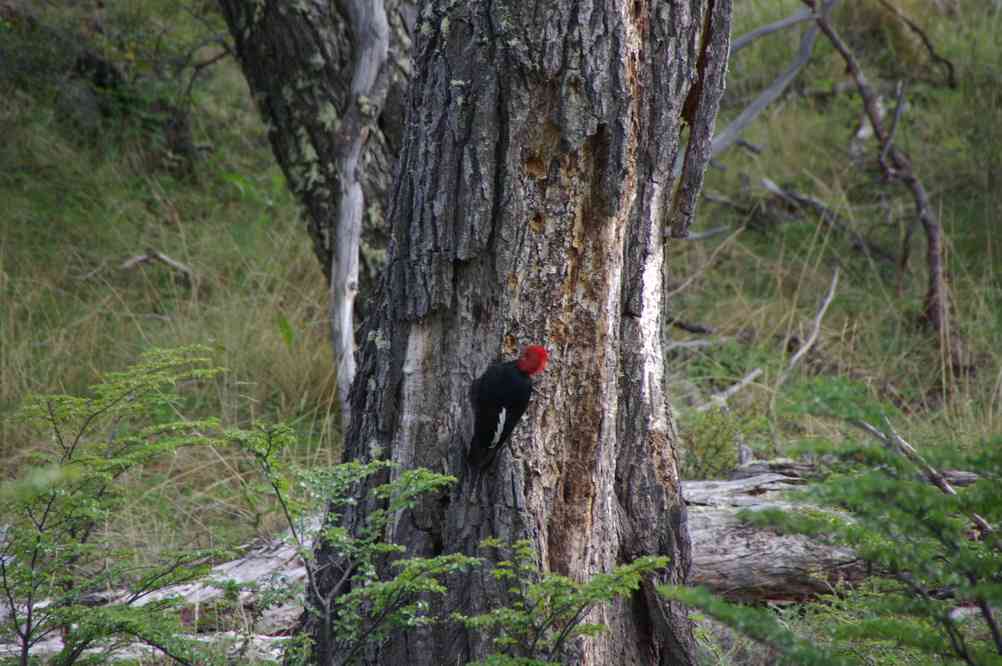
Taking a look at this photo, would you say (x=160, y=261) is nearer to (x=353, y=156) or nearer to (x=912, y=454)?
(x=353, y=156)

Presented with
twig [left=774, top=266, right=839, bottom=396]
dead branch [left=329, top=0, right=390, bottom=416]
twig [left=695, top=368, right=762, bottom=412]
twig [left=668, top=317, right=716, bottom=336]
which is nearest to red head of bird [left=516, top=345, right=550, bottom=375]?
dead branch [left=329, top=0, right=390, bottom=416]

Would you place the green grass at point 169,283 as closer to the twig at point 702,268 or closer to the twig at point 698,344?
the twig at point 698,344

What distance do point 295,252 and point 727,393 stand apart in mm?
2900

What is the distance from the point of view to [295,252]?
6.27 m

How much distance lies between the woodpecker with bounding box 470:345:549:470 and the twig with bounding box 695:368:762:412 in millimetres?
2558

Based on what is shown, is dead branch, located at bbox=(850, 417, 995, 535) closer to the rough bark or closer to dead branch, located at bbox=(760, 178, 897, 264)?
the rough bark

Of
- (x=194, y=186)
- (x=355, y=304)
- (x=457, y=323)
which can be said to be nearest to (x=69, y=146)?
(x=194, y=186)

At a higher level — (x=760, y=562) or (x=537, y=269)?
(x=537, y=269)

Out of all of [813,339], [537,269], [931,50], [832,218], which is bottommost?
[537,269]

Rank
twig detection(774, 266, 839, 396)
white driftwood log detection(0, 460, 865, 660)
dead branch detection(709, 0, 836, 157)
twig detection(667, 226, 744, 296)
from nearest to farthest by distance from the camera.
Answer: white driftwood log detection(0, 460, 865, 660), twig detection(774, 266, 839, 396), dead branch detection(709, 0, 836, 157), twig detection(667, 226, 744, 296)

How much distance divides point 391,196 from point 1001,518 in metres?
1.67

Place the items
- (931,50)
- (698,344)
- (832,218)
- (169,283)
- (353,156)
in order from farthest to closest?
(931,50) → (832,218) → (169,283) → (698,344) → (353,156)

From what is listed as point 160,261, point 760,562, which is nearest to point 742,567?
point 760,562

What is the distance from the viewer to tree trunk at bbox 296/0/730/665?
2.40 m
